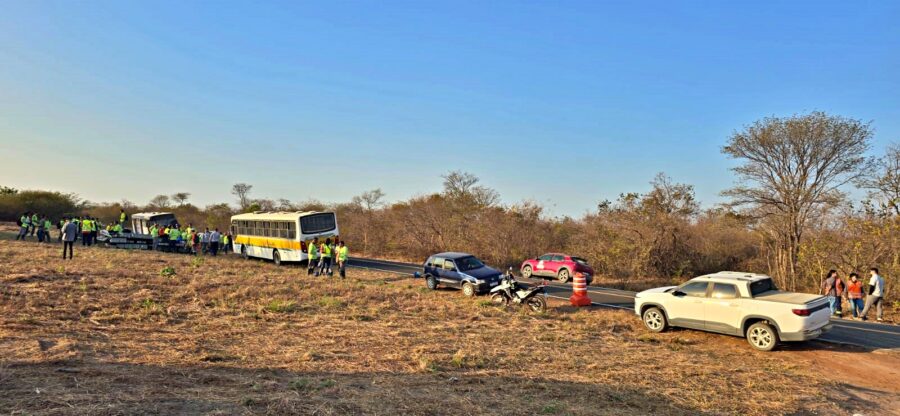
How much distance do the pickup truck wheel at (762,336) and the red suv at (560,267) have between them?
11.1 meters

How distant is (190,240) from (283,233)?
869cm

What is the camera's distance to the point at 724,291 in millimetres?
11023

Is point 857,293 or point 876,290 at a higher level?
point 876,290

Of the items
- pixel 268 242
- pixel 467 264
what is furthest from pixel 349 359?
pixel 268 242

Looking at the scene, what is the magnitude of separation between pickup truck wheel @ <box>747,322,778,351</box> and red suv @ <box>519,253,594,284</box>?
11055 mm

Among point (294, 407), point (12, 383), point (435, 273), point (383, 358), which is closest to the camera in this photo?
point (294, 407)

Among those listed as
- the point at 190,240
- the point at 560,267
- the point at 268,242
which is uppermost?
the point at 190,240

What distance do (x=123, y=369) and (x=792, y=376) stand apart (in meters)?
10.8

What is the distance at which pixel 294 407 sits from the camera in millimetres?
5543

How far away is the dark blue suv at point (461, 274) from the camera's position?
16.5 metres

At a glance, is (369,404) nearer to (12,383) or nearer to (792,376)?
(12,383)

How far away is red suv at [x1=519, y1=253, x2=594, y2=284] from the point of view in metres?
22.1

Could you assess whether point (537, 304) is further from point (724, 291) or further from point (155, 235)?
point (155, 235)

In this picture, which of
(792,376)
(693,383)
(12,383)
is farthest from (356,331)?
(792,376)
